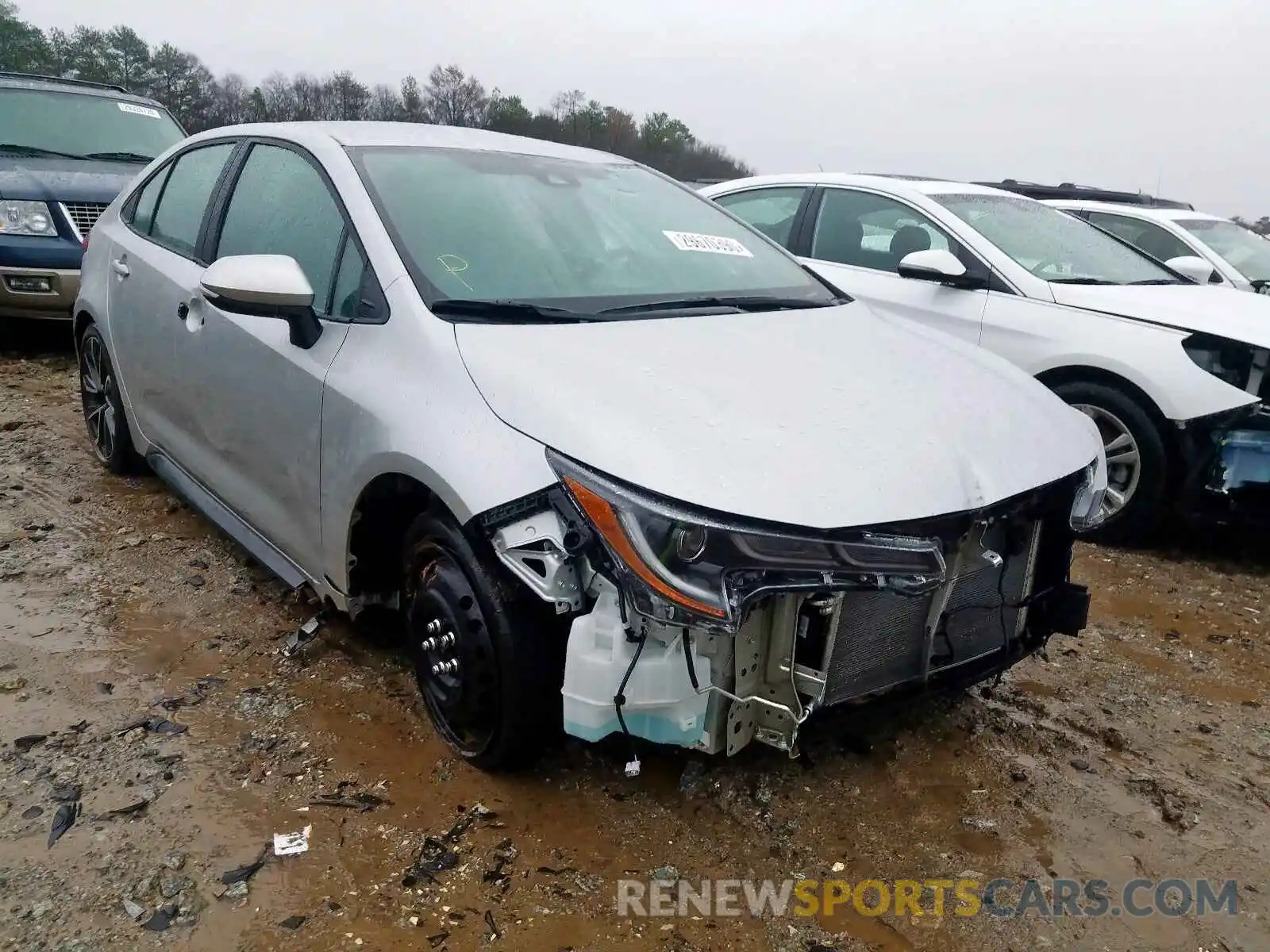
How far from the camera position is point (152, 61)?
49.7 meters

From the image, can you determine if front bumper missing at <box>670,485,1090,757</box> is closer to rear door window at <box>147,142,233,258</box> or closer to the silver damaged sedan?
the silver damaged sedan

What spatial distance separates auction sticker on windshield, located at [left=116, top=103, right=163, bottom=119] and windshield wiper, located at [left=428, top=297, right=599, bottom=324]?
23.0 feet

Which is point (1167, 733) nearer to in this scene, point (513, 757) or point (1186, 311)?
point (513, 757)

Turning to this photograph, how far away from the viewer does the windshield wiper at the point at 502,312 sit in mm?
2442

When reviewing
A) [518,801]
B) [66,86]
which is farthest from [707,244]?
[66,86]

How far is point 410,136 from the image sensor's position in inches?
123

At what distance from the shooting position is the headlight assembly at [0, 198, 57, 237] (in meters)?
6.40

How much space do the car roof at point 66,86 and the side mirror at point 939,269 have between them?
667cm

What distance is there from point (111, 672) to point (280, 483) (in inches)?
31.0

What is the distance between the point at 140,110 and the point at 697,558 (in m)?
8.06

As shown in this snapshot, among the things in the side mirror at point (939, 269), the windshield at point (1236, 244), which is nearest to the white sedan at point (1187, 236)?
the windshield at point (1236, 244)

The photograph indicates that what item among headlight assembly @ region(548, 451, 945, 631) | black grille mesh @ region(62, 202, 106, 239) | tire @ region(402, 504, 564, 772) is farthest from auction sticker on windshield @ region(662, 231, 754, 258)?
black grille mesh @ region(62, 202, 106, 239)

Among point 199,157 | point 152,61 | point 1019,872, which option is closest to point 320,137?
point 199,157

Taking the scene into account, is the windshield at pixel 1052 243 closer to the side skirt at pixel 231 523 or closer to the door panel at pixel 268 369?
the door panel at pixel 268 369
